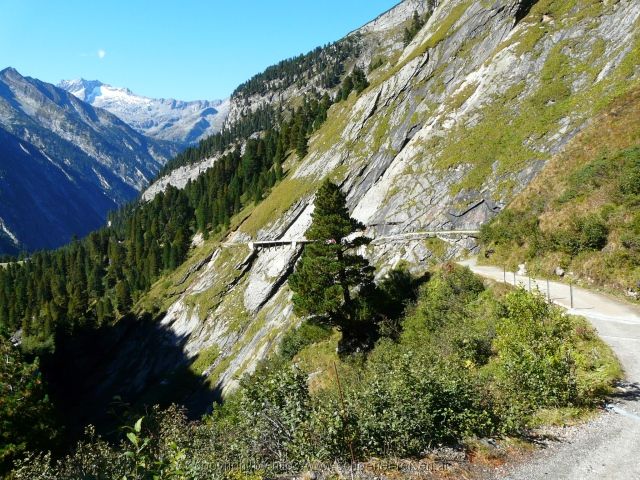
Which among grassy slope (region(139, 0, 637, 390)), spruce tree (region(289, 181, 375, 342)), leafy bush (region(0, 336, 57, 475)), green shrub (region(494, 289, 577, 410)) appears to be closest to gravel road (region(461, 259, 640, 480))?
green shrub (region(494, 289, 577, 410))

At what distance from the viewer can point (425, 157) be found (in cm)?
5281

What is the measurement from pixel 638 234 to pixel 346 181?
45.5 m

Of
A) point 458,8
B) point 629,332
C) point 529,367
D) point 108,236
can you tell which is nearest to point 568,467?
point 529,367

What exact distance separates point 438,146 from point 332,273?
31665mm

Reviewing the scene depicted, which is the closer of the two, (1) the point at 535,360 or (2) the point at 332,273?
(1) the point at 535,360

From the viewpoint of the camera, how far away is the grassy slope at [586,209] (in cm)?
2261

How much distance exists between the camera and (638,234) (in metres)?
21.8

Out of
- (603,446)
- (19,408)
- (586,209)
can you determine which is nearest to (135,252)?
(19,408)

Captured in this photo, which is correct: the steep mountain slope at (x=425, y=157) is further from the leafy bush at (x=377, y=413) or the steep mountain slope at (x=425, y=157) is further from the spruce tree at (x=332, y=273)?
the leafy bush at (x=377, y=413)

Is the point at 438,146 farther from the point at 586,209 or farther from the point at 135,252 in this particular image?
the point at 135,252

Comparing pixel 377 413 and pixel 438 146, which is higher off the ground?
pixel 438 146

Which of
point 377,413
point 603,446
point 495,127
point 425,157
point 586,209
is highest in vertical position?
point 495,127

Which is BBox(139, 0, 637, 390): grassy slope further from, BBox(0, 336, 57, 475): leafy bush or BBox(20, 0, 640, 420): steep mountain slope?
BBox(0, 336, 57, 475): leafy bush

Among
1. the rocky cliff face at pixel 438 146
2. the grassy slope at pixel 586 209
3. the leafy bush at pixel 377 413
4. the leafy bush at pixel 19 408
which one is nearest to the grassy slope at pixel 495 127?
the rocky cliff face at pixel 438 146
